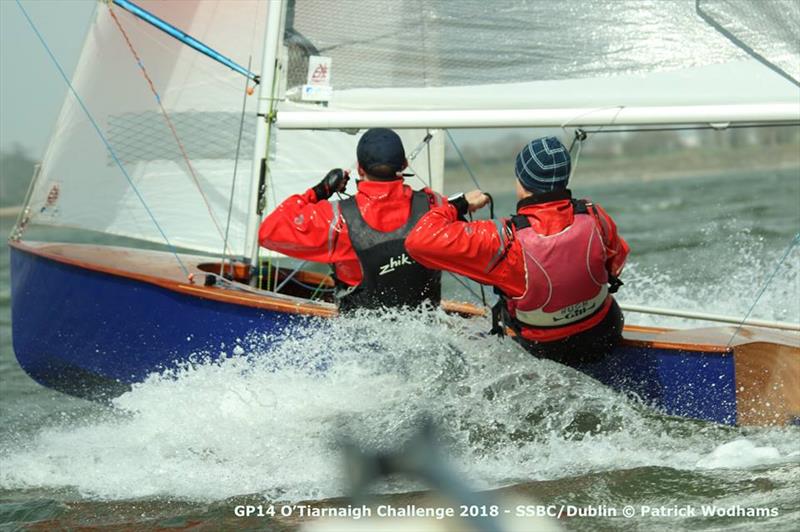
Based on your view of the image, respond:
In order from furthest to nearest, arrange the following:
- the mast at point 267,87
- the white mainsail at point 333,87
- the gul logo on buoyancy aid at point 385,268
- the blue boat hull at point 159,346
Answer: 1. the mast at point 267,87
2. the white mainsail at point 333,87
3. the gul logo on buoyancy aid at point 385,268
4. the blue boat hull at point 159,346

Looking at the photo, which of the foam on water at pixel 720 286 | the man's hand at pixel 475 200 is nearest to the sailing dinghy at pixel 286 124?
the man's hand at pixel 475 200

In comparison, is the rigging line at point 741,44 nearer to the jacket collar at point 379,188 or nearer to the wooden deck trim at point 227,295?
the jacket collar at point 379,188

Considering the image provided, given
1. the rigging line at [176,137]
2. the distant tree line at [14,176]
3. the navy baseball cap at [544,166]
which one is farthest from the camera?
the distant tree line at [14,176]

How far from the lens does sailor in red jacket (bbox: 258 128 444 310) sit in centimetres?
423

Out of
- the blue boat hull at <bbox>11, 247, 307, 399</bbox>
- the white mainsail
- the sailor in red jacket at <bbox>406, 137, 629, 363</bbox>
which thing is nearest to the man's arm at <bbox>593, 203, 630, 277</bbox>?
the sailor in red jacket at <bbox>406, 137, 629, 363</bbox>

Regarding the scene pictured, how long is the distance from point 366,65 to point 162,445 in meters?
1.80

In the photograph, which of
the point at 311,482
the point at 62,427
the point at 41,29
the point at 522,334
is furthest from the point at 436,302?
the point at 41,29

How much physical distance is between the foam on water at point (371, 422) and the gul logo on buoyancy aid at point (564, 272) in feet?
0.95

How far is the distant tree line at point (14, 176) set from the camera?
2134 cm

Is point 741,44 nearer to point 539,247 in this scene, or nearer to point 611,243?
point 611,243

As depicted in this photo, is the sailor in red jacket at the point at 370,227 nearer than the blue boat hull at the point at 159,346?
No

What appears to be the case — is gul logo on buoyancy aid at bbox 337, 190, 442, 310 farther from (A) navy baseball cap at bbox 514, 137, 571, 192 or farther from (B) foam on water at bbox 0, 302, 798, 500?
(A) navy baseball cap at bbox 514, 137, 571, 192

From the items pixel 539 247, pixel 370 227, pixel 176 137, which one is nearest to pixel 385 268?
pixel 370 227

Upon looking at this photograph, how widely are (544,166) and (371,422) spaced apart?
1.10 metres
